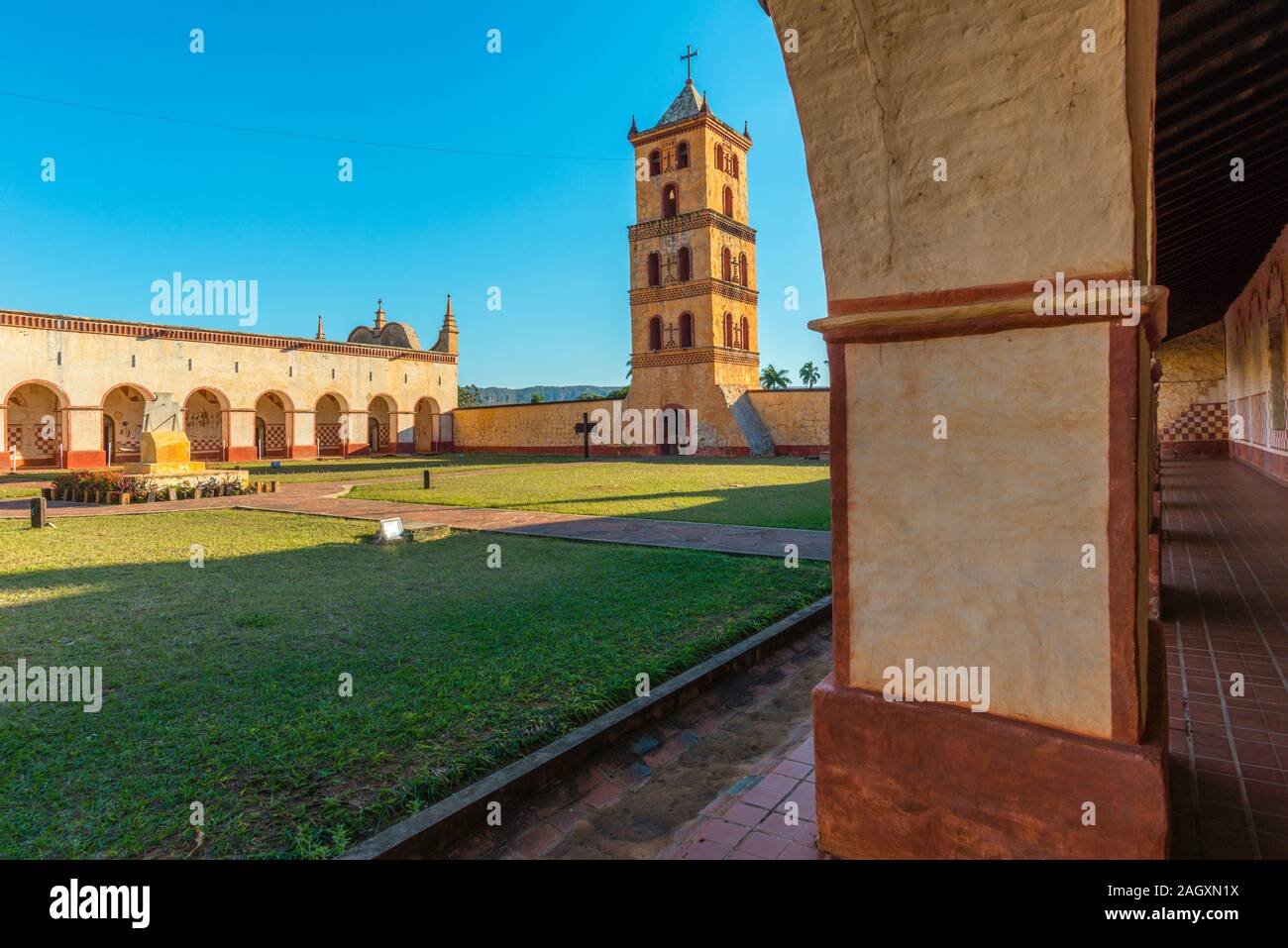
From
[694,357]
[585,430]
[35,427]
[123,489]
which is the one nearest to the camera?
[123,489]

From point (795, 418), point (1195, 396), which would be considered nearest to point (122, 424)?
point (795, 418)

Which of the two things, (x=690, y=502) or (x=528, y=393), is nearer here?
(x=690, y=502)

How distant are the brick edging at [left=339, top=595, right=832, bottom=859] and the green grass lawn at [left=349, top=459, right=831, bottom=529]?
5412 millimetres

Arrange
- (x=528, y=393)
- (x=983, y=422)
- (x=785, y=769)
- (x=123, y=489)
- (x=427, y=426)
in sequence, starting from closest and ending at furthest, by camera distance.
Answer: (x=983, y=422) < (x=785, y=769) < (x=123, y=489) < (x=427, y=426) < (x=528, y=393)

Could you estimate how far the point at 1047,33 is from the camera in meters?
1.86

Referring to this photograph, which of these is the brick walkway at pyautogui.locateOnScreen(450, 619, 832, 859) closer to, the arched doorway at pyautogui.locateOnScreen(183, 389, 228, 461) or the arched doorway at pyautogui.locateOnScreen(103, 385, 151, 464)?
the arched doorway at pyautogui.locateOnScreen(103, 385, 151, 464)

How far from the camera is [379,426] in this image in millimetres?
38062

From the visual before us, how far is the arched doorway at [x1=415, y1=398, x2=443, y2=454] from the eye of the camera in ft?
126

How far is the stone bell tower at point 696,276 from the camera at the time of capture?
31531 mm

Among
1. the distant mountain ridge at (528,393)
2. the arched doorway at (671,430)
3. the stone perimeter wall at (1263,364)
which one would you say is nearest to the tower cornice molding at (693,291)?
the arched doorway at (671,430)

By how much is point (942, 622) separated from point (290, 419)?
34.8 meters

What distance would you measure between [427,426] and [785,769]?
38.1 m

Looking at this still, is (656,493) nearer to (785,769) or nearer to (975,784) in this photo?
(785,769)

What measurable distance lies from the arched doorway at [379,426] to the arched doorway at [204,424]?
7114 millimetres
